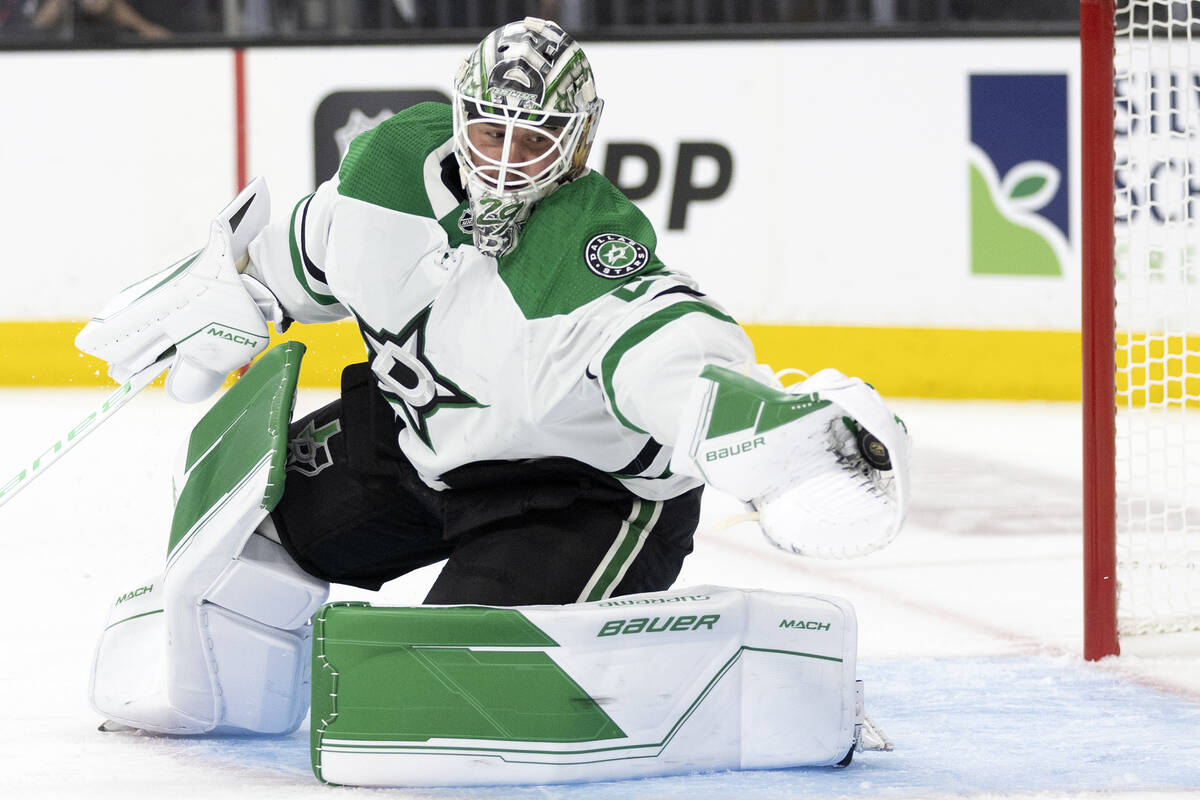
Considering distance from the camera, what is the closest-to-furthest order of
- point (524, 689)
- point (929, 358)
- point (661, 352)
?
point (661, 352)
point (524, 689)
point (929, 358)

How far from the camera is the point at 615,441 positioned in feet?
7.20

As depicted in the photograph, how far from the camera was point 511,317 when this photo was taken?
2125 mm

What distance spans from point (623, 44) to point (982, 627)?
3424 millimetres

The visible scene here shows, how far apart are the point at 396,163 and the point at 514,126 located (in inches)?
8.7

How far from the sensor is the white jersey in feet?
6.49

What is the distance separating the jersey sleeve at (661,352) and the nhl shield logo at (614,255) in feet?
0.09

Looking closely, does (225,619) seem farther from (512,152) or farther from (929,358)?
(929,358)

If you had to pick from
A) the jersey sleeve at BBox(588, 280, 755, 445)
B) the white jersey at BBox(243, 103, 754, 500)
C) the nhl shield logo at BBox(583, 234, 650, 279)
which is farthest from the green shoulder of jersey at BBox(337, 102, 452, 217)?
the jersey sleeve at BBox(588, 280, 755, 445)

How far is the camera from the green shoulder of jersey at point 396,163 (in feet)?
7.42

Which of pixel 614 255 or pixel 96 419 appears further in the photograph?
pixel 96 419

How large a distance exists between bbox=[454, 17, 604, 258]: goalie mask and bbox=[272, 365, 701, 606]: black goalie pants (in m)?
0.31

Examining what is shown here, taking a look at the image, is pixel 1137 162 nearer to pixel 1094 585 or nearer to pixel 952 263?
pixel 952 263

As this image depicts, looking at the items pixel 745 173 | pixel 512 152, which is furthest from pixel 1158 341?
pixel 512 152

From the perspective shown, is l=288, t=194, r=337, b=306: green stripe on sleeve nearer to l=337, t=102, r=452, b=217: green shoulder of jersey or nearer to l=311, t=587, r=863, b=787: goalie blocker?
l=337, t=102, r=452, b=217: green shoulder of jersey
